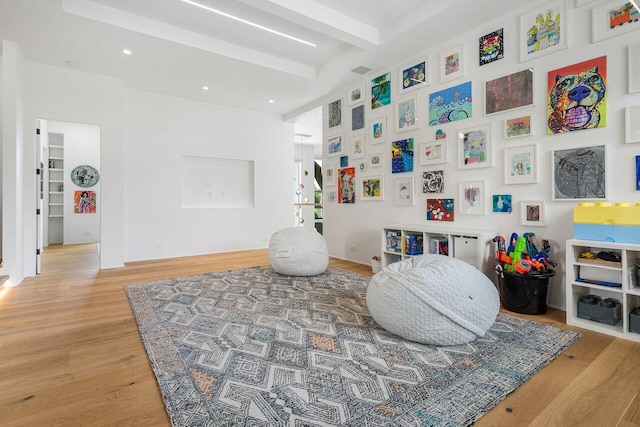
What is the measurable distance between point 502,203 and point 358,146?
2423 mm

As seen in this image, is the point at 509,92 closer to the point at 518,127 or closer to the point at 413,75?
the point at 518,127

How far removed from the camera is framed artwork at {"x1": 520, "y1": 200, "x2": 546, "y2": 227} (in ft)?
9.94

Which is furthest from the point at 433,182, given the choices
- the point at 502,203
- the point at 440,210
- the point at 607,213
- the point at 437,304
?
the point at 437,304

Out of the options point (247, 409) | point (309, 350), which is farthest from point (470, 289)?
point (247, 409)

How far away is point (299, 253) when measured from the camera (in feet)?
13.3

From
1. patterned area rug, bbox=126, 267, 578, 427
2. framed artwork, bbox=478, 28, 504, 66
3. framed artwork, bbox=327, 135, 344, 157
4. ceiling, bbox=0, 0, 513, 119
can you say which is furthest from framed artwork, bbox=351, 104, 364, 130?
patterned area rug, bbox=126, 267, 578, 427

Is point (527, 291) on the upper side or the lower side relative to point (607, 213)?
lower

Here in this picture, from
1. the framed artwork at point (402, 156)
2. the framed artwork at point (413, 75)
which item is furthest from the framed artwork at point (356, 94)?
the framed artwork at point (402, 156)

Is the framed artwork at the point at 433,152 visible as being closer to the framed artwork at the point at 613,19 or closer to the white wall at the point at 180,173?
the framed artwork at the point at 613,19

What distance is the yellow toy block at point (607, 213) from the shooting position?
7.57 ft

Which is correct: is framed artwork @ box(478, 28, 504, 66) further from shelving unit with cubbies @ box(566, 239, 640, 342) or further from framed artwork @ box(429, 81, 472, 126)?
shelving unit with cubbies @ box(566, 239, 640, 342)

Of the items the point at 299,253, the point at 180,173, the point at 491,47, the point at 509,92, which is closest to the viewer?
the point at 509,92

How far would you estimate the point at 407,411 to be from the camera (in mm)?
1490

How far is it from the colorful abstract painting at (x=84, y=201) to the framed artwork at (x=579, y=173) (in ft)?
31.5
